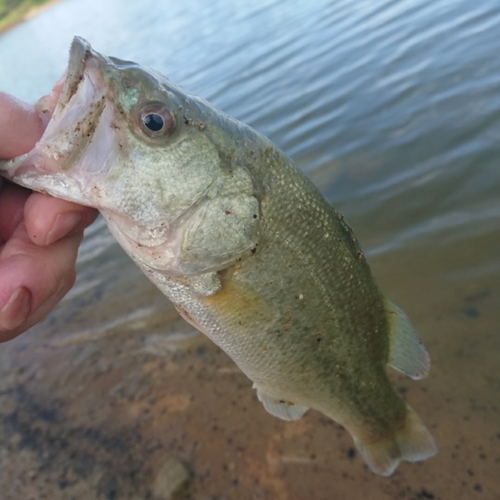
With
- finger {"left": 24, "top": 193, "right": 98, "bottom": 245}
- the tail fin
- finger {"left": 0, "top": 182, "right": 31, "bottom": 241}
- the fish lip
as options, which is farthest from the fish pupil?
the tail fin

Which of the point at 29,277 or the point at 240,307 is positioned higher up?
the point at 29,277

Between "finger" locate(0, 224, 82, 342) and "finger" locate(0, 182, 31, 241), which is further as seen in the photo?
"finger" locate(0, 182, 31, 241)

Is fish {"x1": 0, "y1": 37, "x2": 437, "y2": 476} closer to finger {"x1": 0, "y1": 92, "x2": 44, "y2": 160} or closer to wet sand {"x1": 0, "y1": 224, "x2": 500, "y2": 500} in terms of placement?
finger {"x1": 0, "y1": 92, "x2": 44, "y2": 160}

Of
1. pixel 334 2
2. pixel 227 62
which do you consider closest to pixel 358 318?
pixel 227 62

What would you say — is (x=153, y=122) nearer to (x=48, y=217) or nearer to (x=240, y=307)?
(x=48, y=217)

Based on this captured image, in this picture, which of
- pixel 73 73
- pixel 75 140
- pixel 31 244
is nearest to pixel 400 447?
pixel 31 244

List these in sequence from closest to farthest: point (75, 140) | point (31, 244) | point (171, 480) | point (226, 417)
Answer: point (75, 140) < point (31, 244) < point (171, 480) < point (226, 417)

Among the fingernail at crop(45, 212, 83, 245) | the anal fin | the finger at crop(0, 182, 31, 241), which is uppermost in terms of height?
Result: the finger at crop(0, 182, 31, 241)
